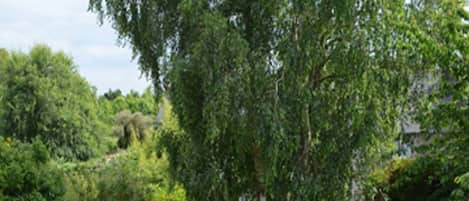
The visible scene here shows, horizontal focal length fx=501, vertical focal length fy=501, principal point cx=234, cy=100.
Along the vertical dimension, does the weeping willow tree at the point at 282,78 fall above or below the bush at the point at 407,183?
above

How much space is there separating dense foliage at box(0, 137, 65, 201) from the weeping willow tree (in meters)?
2.64

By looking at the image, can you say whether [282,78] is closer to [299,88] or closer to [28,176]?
[299,88]

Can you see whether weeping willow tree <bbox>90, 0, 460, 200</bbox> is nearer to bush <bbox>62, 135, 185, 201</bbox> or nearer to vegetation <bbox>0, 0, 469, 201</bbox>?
vegetation <bbox>0, 0, 469, 201</bbox>

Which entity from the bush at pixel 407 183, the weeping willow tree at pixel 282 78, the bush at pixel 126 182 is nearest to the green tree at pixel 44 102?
the bush at pixel 126 182

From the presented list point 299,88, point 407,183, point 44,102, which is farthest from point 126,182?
point 44,102

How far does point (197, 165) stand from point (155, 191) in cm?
428

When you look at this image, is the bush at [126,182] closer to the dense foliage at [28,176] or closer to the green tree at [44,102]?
the dense foliage at [28,176]

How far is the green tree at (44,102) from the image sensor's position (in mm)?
18953

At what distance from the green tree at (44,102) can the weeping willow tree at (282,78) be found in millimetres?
12863

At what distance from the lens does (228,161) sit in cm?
743

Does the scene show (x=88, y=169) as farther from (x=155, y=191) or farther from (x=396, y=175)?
(x=396, y=175)

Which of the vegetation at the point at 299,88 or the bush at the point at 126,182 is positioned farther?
the bush at the point at 126,182

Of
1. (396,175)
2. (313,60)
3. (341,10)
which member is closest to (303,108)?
(313,60)

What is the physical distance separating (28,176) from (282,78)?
4694 mm
